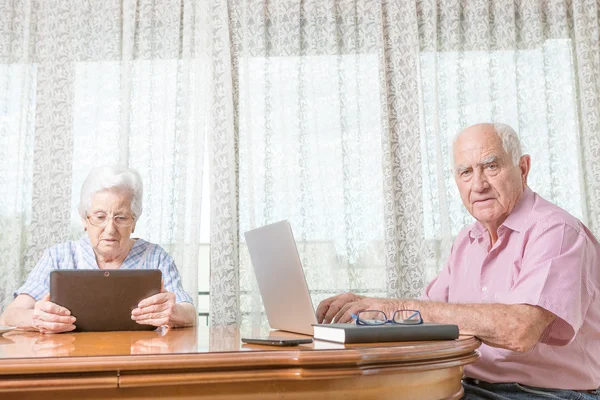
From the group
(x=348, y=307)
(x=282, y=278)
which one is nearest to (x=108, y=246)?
(x=282, y=278)

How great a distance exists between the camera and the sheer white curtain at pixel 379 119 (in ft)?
11.3

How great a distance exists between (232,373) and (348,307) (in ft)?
2.08

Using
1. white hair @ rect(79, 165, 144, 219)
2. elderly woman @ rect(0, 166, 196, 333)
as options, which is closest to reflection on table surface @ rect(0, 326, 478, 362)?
elderly woman @ rect(0, 166, 196, 333)

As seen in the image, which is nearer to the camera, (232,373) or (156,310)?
(232,373)

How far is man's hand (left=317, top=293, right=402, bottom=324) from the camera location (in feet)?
5.37

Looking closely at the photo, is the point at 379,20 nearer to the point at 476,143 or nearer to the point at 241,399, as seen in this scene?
the point at 476,143

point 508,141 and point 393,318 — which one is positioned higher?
point 508,141

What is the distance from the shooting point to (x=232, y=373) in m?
1.08

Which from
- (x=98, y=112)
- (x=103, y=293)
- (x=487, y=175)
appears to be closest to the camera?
(x=103, y=293)

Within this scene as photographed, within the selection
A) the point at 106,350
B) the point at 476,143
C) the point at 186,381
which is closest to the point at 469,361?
the point at 186,381

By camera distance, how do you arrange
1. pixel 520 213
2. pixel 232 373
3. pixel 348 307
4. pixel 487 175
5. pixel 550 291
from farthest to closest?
pixel 487 175 → pixel 520 213 → pixel 348 307 → pixel 550 291 → pixel 232 373

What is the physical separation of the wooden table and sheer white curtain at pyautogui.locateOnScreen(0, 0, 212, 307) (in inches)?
89.0

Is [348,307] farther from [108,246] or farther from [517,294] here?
[108,246]

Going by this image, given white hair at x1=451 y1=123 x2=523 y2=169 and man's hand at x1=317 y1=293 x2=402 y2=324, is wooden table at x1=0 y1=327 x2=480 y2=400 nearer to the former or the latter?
man's hand at x1=317 y1=293 x2=402 y2=324
